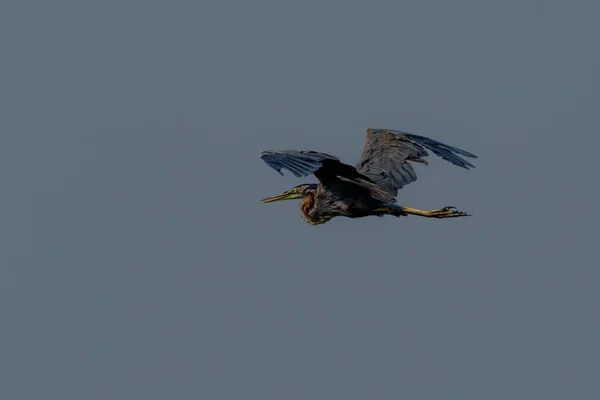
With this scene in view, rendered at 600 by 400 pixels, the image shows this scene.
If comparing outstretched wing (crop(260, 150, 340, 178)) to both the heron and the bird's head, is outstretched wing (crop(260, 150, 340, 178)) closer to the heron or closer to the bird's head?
the heron

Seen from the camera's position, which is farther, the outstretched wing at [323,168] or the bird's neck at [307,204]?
the bird's neck at [307,204]

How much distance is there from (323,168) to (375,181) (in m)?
1.18

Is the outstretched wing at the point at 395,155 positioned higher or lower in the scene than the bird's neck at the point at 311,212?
higher

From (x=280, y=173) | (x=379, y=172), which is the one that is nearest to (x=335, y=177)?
(x=379, y=172)

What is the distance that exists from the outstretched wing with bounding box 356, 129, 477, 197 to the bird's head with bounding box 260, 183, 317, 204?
2.67ft

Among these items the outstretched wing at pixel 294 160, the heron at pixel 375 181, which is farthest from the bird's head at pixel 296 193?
the outstretched wing at pixel 294 160

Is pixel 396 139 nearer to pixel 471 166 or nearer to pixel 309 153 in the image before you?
pixel 471 166

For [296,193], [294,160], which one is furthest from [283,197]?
[294,160]

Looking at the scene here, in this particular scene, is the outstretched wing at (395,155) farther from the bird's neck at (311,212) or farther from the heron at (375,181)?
the bird's neck at (311,212)

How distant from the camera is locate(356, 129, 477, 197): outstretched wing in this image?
72.1 feet

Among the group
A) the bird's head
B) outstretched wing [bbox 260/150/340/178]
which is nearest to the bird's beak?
the bird's head

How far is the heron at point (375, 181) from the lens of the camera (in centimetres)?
2152

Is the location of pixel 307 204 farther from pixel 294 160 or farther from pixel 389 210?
pixel 294 160

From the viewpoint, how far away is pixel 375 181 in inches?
858
